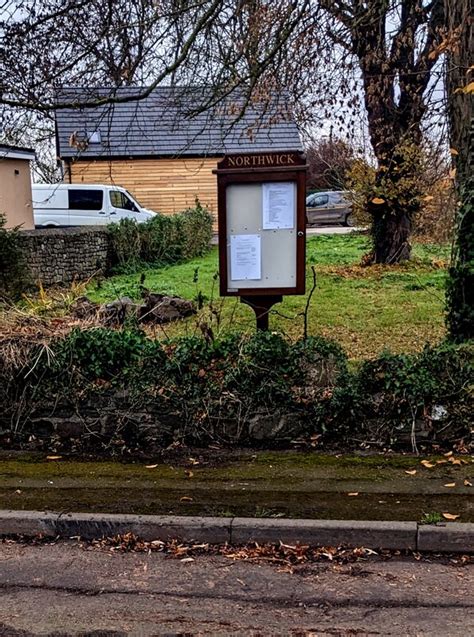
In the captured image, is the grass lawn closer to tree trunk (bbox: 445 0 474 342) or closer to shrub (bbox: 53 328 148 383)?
shrub (bbox: 53 328 148 383)

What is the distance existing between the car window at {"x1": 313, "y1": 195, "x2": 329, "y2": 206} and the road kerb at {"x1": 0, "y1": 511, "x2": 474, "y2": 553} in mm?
28407

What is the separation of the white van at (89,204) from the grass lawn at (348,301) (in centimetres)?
591

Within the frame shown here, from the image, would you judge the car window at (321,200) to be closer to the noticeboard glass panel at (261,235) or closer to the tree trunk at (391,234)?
the tree trunk at (391,234)

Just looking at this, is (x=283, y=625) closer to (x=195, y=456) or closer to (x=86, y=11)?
(x=195, y=456)

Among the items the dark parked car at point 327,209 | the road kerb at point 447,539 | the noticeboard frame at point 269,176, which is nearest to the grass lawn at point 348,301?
the noticeboard frame at point 269,176

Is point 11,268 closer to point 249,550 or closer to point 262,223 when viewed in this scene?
point 262,223

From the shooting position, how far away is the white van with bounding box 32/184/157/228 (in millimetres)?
22656

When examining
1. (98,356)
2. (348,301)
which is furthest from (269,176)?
(348,301)

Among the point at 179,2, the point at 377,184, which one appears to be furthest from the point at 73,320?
the point at 377,184

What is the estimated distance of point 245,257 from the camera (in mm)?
5887

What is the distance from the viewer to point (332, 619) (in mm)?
3250

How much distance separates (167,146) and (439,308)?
20.9 meters

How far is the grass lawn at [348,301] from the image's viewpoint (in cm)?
820

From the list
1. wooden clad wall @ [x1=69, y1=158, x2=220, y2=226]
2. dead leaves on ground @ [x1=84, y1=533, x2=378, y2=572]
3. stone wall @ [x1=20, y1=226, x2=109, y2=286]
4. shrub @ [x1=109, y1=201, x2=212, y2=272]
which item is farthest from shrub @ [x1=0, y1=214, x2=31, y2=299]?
wooden clad wall @ [x1=69, y1=158, x2=220, y2=226]
